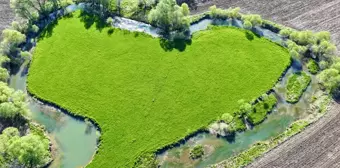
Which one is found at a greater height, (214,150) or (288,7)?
(288,7)

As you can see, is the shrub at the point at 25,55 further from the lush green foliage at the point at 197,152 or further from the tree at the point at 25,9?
the lush green foliage at the point at 197,152

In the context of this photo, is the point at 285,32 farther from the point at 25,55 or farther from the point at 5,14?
the point at 5,14

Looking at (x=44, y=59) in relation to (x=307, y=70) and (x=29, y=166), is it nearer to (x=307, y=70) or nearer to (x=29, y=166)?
(x=29, y=166)

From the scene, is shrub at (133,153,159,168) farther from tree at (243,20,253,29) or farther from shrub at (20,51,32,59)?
tree at (243,20,253,29)

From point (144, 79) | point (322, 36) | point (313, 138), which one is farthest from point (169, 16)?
point (313, 138)

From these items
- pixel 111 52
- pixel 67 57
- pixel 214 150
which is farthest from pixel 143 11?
pixel 214 150

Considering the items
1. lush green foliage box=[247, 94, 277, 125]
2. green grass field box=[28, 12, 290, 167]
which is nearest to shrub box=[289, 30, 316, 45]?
green grass field box=[28, 12, 290, 167]
